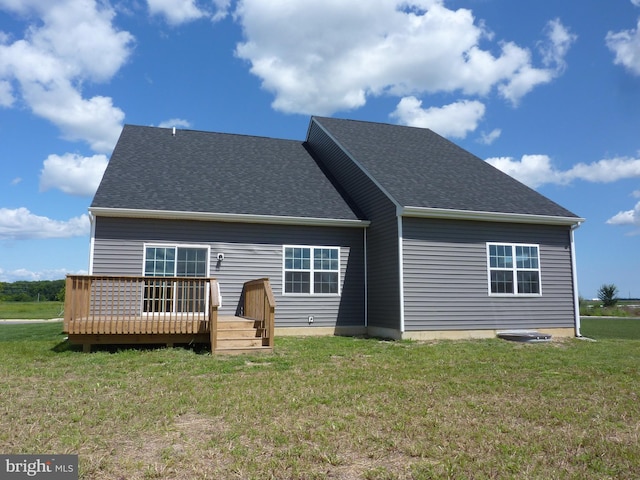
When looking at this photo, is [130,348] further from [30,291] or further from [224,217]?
[30,291]

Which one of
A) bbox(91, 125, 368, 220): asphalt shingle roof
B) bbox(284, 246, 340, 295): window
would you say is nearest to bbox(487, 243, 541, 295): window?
bbox(91, 125, 368, 220): asphalt shingle roof

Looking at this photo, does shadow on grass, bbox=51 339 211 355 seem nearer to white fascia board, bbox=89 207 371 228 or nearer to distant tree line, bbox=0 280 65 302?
white fascia board, bbox=89 207 371 228

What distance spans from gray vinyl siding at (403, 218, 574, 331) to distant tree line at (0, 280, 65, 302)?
158ft

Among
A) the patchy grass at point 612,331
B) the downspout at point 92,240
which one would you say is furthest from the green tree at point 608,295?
the downspout at point 92,240

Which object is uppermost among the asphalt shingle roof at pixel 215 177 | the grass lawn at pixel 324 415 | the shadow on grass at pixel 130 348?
the asphalt shingle roof at pixel 215 177

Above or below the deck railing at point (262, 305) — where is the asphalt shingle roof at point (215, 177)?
above

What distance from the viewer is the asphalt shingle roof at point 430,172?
12.6 metres

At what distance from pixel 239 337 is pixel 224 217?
11.8ft

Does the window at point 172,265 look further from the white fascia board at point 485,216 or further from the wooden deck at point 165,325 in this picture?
the white fascia board at point 485,216

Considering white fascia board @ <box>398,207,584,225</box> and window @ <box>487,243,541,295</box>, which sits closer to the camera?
white fascia board @ <box>398,207,584,225</box>

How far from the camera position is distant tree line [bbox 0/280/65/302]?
51.5 metres

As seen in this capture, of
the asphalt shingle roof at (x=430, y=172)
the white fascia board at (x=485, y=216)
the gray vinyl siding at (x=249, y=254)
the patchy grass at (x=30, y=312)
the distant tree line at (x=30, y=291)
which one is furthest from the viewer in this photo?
the distant tree line at (x=30, y=291)

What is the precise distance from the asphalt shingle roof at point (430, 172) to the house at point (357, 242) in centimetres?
7

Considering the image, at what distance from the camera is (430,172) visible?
14.2m
